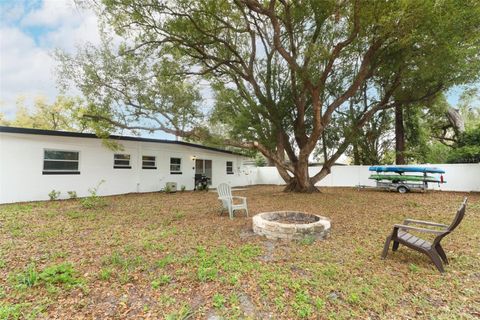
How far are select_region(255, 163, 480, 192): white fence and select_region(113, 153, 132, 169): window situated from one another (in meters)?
10.0

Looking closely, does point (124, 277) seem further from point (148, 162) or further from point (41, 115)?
point (41, 115)

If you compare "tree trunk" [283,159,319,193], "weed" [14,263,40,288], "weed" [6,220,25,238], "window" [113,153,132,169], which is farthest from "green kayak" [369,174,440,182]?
"weed" [6,220,25,238]

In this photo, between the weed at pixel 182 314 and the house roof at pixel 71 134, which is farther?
the house roof at pixel 71 134

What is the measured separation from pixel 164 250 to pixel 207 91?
31.8 feet

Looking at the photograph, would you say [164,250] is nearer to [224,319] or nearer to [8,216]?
[224,319]

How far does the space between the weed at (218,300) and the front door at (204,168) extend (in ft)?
39.4

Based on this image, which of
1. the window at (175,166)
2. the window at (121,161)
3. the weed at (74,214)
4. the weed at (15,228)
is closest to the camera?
the weed at (15,228)

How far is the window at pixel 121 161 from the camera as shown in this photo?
10969 mm

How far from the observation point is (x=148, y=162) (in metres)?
12.3

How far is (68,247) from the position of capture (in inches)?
154

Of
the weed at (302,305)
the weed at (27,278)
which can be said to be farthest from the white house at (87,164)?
the weed at (302,305)

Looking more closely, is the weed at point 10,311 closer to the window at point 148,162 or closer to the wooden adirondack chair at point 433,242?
A: the wooden adirondack chair at point 433,242

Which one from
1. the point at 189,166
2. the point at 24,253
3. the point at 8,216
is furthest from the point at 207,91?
the point at 24,253

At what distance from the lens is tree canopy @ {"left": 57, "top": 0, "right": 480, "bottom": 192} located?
6.34 meters
